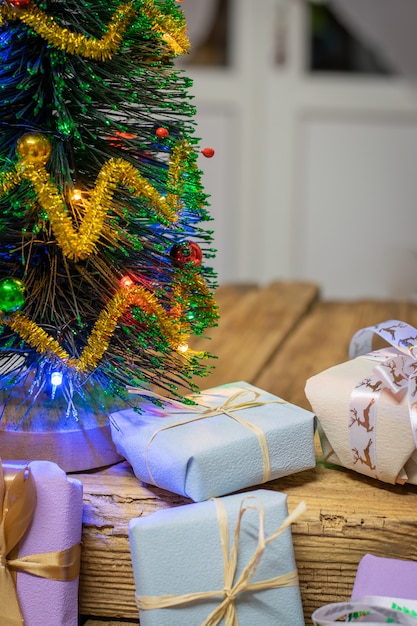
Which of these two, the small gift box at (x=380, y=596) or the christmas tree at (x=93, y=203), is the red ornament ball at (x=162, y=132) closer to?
the christmas tree at (x=93, y=203)

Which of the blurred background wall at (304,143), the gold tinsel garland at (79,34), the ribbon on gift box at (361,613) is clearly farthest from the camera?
the blurred background wall at (304,143)

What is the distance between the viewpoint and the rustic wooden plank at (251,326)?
3.98 feet

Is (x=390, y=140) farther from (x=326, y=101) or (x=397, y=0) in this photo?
(x=397, y=0)

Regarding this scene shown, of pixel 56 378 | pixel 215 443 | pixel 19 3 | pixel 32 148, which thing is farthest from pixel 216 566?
pixel 19 3

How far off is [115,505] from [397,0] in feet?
9.72

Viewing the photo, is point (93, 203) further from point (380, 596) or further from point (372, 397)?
point (380, 596)

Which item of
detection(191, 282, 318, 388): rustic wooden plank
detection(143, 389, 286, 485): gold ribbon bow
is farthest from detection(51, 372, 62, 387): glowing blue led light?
detection(191, 282, 318, 388): rustic wooden plank

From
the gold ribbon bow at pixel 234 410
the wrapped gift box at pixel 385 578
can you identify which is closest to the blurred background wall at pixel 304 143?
the gold ribbon bow at pixel 234 410

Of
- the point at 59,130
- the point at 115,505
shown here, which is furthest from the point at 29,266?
the point at 115,505

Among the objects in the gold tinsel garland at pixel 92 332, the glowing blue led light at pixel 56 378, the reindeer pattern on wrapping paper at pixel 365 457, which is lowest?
the reindeer pattern on wrapping paper at pixel 365 457

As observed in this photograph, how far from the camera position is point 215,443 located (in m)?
0.69

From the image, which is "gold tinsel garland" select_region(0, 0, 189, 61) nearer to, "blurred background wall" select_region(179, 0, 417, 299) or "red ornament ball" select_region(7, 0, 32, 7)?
"red ornament ball" select_region(7, 0, 32, 7)

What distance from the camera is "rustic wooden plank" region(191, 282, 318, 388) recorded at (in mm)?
1214

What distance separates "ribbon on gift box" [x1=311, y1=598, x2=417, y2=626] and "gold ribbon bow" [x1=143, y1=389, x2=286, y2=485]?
0.45 feet
